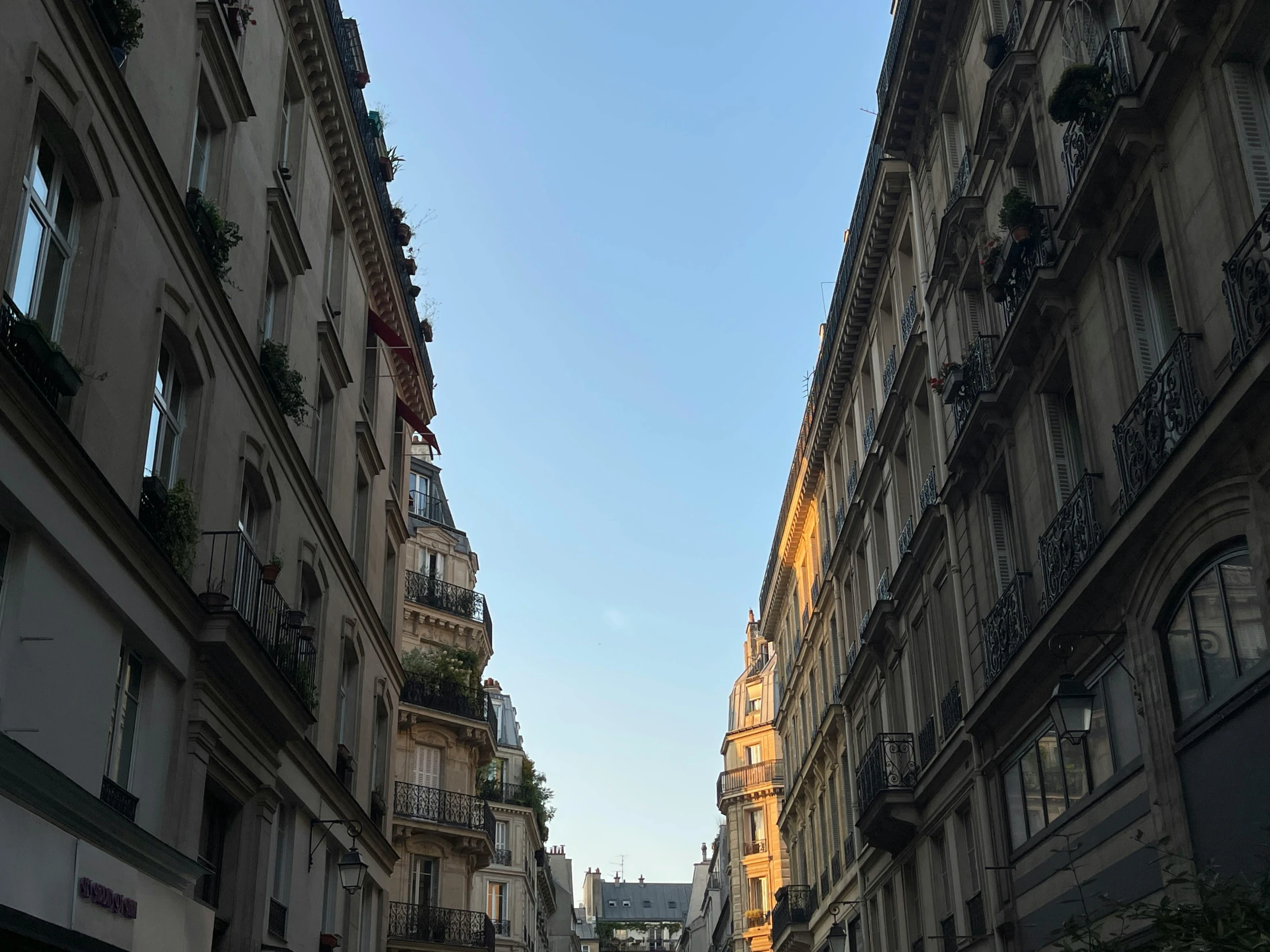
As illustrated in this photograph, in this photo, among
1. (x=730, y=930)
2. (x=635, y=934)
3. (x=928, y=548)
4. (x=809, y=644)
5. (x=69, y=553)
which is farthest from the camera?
(x=635, y=934)

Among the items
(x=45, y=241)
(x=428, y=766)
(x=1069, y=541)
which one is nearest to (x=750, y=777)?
(x=428, y=766)

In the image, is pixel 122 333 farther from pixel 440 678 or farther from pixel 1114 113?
pixel 440 678

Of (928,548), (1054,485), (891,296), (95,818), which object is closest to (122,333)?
(95,818)

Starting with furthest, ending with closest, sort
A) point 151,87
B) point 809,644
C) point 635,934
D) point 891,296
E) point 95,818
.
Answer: point 635,934, point 809,644, point 891,296, point 151,87, point 95,818

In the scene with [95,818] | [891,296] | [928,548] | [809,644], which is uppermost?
[891,296]

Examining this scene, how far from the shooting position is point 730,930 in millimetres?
71625

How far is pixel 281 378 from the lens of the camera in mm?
19609

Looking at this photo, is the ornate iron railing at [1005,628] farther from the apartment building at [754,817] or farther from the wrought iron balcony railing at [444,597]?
the apartment building at [754,817]

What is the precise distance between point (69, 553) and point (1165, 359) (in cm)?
1075

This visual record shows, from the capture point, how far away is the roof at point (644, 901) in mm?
169750

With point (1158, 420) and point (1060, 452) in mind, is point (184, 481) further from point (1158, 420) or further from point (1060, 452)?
point (1060, 452)

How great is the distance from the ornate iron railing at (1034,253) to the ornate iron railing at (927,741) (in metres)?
9.36

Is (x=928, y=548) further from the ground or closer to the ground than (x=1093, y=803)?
further from the ground

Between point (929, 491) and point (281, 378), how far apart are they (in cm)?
1216
